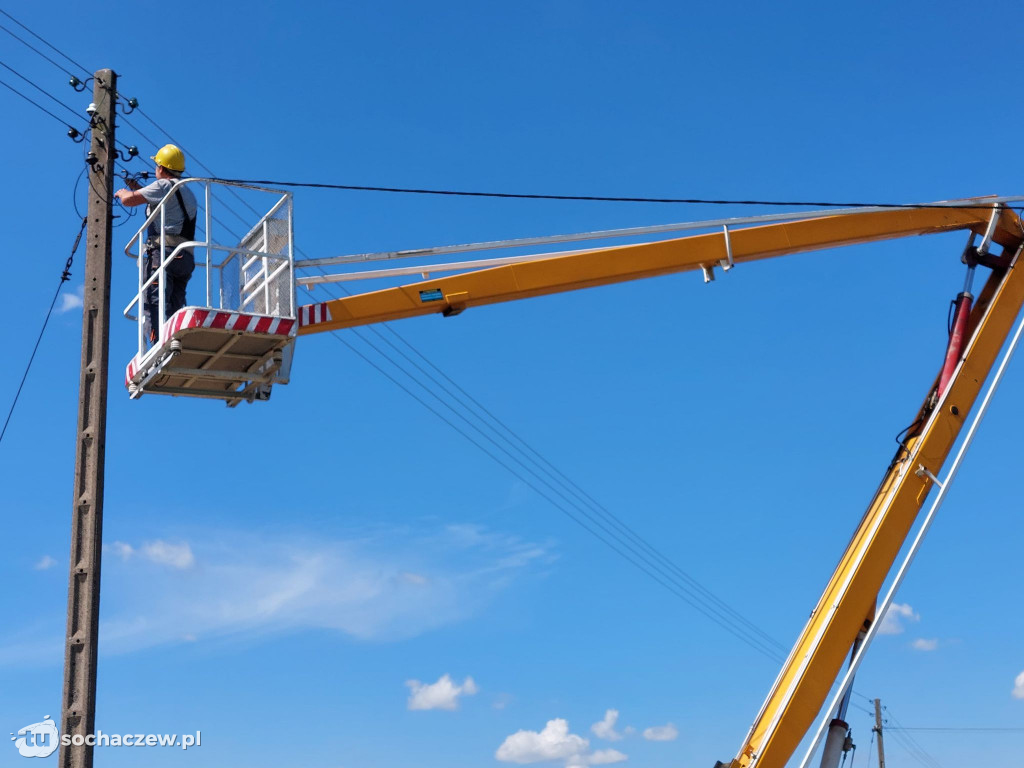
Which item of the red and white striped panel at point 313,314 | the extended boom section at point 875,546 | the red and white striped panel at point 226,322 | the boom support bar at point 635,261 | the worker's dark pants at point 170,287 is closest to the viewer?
the red and white striped panel at point 226,322

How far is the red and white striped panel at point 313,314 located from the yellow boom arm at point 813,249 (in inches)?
1.1

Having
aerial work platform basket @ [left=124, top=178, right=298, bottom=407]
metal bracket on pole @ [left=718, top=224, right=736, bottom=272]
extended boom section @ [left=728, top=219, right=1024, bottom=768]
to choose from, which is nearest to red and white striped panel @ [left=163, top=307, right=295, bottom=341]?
aerial work platform basket @ [left=124, top=178, right=298, bottom=407]

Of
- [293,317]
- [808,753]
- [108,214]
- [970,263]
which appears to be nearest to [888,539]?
[808,753]

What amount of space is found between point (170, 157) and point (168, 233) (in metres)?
0.85

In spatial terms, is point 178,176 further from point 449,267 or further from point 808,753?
point 808,753

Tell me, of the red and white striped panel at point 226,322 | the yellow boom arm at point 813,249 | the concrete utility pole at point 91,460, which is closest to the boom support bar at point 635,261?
the yellow boom arm at point 813,249

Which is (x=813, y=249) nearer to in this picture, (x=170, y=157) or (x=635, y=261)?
(x=635, y=261)

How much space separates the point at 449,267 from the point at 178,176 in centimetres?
268

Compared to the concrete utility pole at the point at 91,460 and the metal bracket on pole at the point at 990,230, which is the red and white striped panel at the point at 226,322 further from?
the metal bracket on pole at the point at 990,230

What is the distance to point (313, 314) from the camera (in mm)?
10984

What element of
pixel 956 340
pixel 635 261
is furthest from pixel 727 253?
pixel 956 340

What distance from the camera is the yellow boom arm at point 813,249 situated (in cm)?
1203

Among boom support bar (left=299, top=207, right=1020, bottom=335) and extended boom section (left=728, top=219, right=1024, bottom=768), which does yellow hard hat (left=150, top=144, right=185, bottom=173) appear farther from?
extended boom section (left=728, top=219, right=1024, bottom=768)

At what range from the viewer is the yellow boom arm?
1203 centimetres
